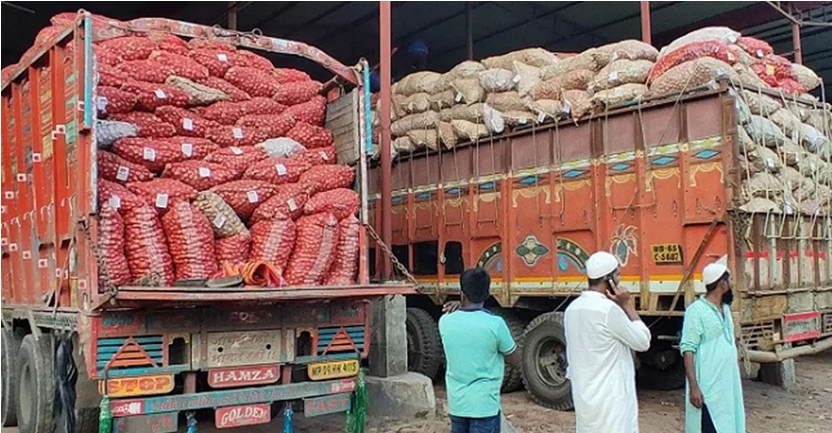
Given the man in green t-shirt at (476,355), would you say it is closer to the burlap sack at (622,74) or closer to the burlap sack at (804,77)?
the burlap sack at (622,74)

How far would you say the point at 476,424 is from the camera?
3.62 metres

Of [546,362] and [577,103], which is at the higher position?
[577,103]

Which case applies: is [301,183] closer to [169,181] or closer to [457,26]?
[169,181]

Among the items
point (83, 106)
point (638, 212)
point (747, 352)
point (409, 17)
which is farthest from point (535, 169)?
point (409, 17)

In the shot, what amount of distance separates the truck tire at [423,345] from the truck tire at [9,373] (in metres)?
3.83

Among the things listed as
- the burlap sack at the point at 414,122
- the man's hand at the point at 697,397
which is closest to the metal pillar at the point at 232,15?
the burlap sack at the point at 414,122

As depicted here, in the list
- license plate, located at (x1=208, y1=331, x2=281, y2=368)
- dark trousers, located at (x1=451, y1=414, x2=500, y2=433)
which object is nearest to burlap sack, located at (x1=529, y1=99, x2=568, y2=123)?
license plate, located at (x1=208, y1=331, x2=281, y2=368)

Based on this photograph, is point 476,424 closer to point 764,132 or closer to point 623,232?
point 623,232

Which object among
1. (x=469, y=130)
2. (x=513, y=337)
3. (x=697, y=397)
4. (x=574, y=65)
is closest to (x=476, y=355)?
(x=697, y=397)

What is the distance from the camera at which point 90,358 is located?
4332 mm

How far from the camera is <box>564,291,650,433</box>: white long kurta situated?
3.49m

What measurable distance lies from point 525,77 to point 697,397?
438 cm

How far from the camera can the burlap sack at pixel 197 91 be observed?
5.60 m

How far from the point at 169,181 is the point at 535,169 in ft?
11.5
